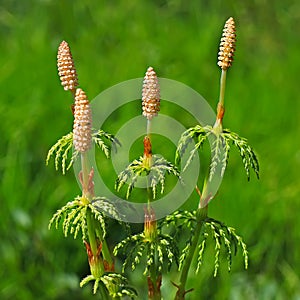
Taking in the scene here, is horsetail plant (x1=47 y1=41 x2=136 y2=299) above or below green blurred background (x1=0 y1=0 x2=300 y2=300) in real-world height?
below

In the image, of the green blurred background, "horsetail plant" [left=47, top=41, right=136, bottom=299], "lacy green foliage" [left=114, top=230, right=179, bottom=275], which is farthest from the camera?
the green blurred background

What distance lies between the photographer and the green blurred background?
6.83ft

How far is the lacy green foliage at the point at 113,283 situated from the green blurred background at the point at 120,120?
850mm

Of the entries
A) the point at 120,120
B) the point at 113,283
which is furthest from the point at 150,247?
the point at 120,120

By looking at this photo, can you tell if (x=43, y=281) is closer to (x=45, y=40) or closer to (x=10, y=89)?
(x=10, y=89)

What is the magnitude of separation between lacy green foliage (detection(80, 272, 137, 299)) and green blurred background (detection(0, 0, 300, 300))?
85cm

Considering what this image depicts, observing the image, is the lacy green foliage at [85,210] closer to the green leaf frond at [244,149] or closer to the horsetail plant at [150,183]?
the horsetail plant at [150,183]

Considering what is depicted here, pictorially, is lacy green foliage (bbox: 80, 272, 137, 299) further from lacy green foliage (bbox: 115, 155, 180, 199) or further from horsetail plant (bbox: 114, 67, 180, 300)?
lacy green foliage (bbox: 115, 155, 180, 199)

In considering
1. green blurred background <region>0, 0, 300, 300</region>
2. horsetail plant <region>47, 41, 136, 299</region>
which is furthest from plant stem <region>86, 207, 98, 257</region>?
green blurred background <region>0, 0, 300, 300</region>

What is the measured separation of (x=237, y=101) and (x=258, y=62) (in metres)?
0.77

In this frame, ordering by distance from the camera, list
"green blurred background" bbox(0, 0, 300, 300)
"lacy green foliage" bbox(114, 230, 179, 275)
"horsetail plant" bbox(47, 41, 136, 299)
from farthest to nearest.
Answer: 1. "green blurred background" bbox(0, 0, 300, 300)
2. "lacy green foliage" bbox(114, 230, 179, 275)
3. "horsetail plant" bbox(47, 41, 136, 299)

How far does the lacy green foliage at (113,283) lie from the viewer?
95 cm

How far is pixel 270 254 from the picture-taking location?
2145 mm

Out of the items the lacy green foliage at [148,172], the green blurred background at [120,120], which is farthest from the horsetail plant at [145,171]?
the green blurred background at [120,120]
